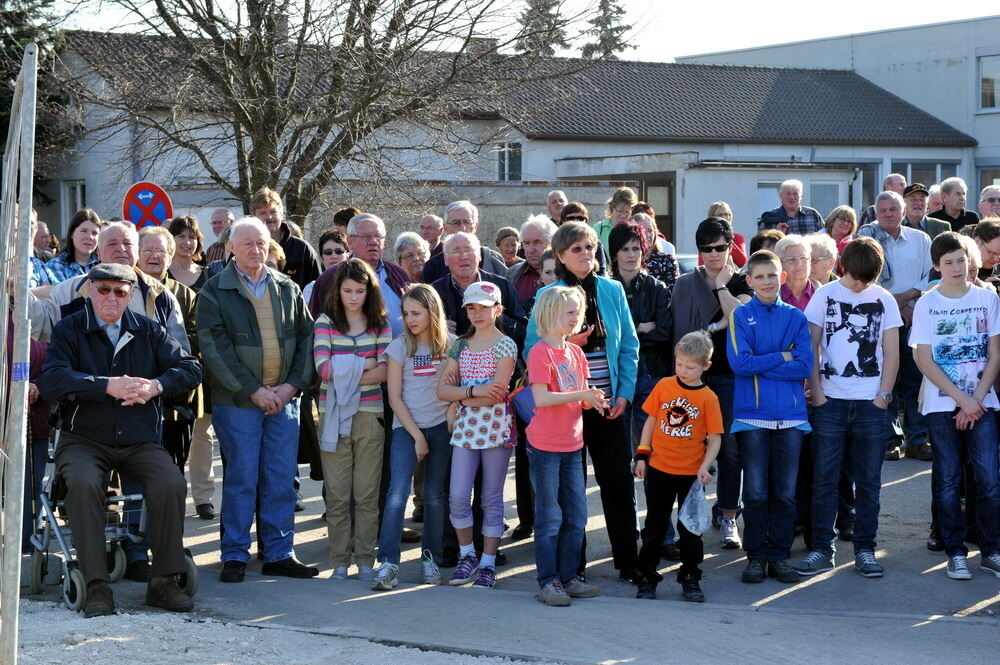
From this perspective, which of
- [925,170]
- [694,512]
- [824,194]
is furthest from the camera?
[925,170]

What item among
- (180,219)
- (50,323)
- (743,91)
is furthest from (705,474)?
(743,91)

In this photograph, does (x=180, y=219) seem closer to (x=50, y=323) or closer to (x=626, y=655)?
(x=50, y=323)

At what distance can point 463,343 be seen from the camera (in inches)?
276

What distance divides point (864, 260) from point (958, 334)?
2.39ft

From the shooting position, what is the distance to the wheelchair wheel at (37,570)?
6559mm

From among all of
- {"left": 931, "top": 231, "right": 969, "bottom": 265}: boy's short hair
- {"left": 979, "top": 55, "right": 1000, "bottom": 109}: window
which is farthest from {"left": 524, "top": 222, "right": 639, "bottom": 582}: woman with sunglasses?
{"left": 979, "top": 55, "right": 1000, "bottom": 109}: window

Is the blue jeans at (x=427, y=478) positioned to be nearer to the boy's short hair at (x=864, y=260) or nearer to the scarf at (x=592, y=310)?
the scarf at (x=592, y=310)

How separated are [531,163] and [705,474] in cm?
3210

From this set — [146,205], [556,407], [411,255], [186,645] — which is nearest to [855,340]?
[556,407]

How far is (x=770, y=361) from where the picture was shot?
22.2 feet

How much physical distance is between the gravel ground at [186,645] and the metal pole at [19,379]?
99 cm

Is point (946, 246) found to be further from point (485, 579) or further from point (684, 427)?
point (485, 579)

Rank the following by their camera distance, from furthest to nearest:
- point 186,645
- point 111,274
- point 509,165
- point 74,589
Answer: point 509,165, point 111,274, point 74,589, point 186,645

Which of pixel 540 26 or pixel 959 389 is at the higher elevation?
pixel 540 26
